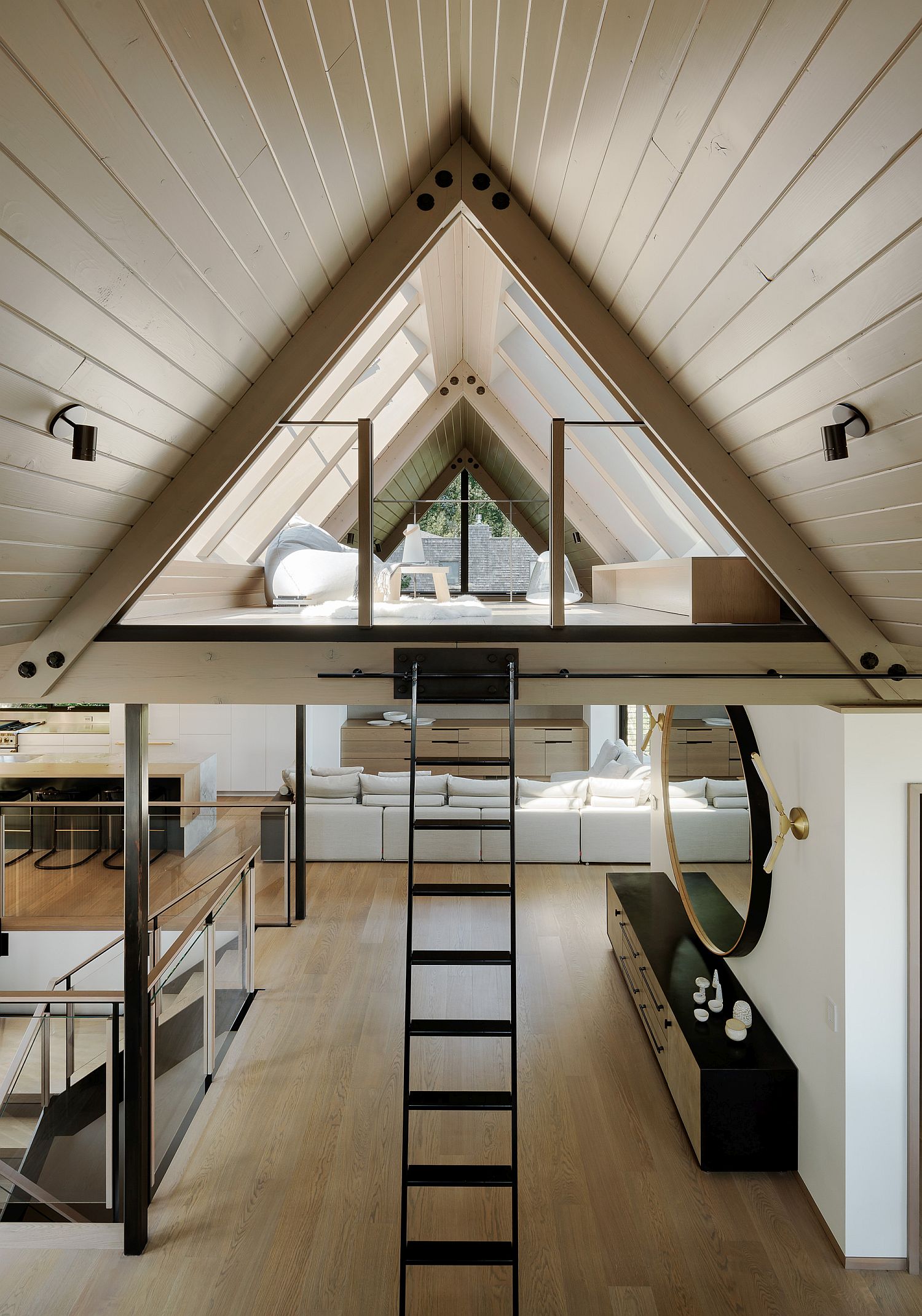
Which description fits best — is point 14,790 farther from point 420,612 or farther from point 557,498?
point 557,498

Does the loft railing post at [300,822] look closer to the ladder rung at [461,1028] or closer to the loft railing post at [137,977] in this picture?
the loft railing post at [137,977]

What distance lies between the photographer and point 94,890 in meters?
6.34

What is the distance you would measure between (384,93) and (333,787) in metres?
5.60

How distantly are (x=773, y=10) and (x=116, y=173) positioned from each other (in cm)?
121

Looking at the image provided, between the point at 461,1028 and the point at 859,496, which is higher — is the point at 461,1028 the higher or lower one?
the lower one

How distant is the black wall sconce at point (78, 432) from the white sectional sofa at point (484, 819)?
511 cm

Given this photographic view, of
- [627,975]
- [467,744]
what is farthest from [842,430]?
[467,744]

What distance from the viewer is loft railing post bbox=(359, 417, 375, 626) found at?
114 inches

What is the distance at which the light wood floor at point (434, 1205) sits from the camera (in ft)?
9.21

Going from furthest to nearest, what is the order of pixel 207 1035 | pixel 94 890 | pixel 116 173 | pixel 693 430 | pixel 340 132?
pixel 94 890 → pixel 207 1035 → pixel 693 430 → pixel 340 132 → pixel 116 173

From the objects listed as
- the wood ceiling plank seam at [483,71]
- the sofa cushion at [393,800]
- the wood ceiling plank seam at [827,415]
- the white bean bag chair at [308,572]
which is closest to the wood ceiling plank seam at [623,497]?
the white bean bag chair at [308,572]

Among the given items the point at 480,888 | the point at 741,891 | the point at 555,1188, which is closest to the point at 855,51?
the point at 480,888

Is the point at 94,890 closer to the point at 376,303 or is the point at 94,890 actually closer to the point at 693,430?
the point at 376,303

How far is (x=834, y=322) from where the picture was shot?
5.78 feet
